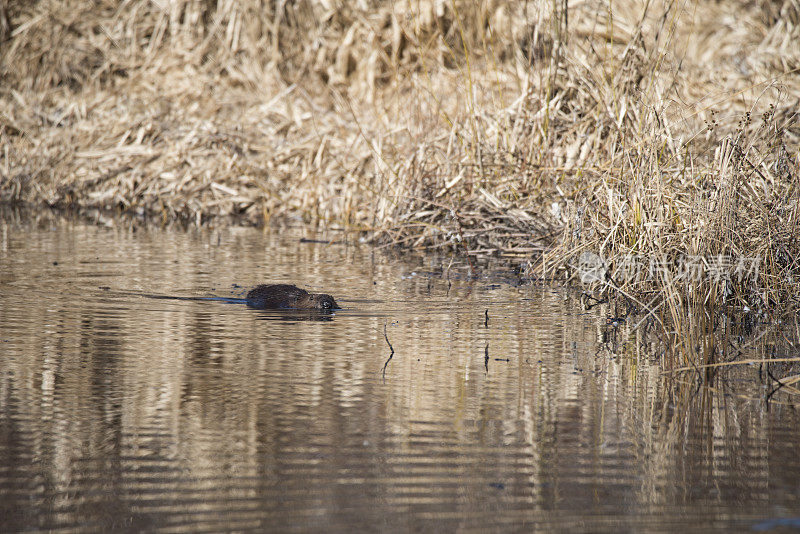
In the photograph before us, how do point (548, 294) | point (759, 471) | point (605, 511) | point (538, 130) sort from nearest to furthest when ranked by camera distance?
point (605, 511), point (759, 471), point (548, 294), point (538, 130)

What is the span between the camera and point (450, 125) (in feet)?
36.4

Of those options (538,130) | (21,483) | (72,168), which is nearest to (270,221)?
(72,168)

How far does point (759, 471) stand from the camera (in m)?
4.01

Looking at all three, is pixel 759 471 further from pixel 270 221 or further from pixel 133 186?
pixel 133 186

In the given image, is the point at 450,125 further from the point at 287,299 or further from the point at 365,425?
the point at 365,425

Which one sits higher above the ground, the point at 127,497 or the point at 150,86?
the point at 150,86

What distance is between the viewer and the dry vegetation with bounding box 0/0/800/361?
7629 millimetres

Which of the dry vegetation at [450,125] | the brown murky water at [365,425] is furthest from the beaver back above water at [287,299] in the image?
the dry vegetation at [450,125]

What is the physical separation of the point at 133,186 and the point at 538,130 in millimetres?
6361

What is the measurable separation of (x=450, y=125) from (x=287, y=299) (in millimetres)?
4285

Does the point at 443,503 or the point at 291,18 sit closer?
the point at 443,503

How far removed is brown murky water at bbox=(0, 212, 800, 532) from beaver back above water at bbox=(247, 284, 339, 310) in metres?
0.16

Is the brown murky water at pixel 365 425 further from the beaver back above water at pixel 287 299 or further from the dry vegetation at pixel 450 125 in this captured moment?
the dry vegetation at pixel 450 125

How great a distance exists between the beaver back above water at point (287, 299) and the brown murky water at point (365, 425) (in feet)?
0.51
